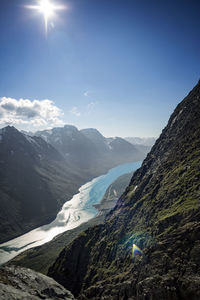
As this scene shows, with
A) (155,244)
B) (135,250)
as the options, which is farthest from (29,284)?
(155,244)

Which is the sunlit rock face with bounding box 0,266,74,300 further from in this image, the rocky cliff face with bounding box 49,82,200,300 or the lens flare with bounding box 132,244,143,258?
the lens flare with bounding box 132,244,143,258

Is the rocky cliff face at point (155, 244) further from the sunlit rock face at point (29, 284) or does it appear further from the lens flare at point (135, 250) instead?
the sunlit rock face at point (29, 284)

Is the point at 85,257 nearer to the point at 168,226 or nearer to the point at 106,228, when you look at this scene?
the point at 106,228

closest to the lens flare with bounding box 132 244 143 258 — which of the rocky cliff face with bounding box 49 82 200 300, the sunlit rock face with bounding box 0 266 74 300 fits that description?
the rocky cliff face with bounding box 49 82 200 300

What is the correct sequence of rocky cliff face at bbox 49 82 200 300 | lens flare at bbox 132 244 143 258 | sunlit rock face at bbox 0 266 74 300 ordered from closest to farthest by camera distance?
rocky cliff face at bbox 49 82 200 300 → sunlit rock face at bbox 0 266 74 300 → lens flare at bbox 132 244 143 258

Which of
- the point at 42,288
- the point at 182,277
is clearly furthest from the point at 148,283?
the point at 42,288

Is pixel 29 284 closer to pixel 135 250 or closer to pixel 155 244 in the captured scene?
pixel 135 250

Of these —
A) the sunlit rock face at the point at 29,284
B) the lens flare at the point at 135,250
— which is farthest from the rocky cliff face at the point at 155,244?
the sunlit rock face at the point at 29,284

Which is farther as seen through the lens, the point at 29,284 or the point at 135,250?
the point at 135,250
